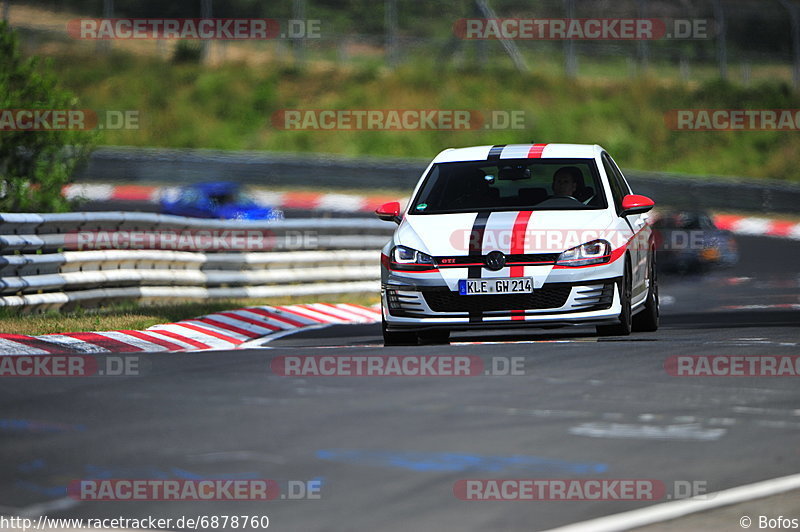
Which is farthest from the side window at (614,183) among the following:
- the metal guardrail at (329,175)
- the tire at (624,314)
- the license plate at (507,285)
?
the metal guardrail at (329,175)

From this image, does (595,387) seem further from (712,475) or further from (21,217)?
(21,217)

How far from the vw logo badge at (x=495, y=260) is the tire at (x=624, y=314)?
96cm

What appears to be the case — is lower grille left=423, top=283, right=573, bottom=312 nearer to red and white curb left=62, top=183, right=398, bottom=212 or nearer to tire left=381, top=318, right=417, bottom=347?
tire left=381, top=318, right=417, bottom=347

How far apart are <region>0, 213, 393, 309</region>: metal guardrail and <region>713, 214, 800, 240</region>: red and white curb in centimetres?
1640

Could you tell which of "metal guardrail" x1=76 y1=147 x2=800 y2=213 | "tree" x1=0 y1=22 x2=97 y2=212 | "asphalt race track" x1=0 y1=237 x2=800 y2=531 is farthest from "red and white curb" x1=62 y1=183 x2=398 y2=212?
"asphalt race track" x1=0 y1=237 x2=800 y2=531

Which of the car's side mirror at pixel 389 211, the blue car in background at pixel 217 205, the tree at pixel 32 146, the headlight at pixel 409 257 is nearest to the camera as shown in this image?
the headlight at pixel 409 257

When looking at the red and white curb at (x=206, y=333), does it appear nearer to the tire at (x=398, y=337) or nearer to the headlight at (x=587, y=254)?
the tire at (x=398, y=337)

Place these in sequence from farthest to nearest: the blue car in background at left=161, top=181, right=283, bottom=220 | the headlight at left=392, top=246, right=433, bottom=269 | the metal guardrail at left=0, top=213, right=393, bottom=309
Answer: the blue car in background at left=161, top=181, right=283, bottom=220 → the metal guardrail at left=0, top=213, right=393, bottom=309 → the headlight at left=392, top=246, right=433, bottom=269

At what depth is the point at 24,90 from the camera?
16266 millimetres

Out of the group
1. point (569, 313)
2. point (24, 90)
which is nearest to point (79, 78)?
point (24, 90)

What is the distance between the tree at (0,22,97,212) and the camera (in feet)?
52.1

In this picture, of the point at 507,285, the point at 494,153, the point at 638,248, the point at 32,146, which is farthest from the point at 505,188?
the point at 32,146

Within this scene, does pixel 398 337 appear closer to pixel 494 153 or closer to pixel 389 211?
pixel 389 211

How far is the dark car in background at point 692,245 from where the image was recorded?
24531 millimetres
